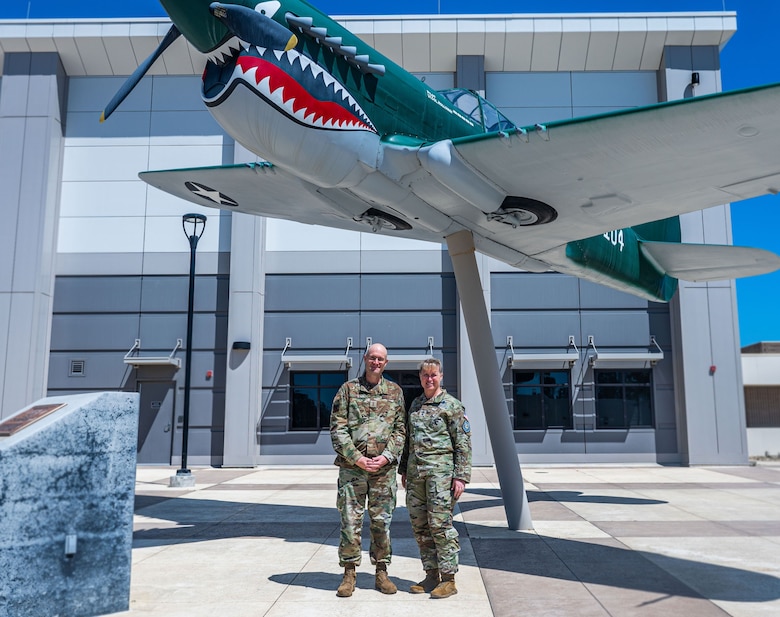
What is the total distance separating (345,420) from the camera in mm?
5461

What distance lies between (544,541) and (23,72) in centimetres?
2094

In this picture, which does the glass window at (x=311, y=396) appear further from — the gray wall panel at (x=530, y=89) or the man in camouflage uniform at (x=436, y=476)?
the man in camouflage uniform at (x=436, y=476)

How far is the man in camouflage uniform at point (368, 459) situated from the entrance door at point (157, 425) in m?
15.2

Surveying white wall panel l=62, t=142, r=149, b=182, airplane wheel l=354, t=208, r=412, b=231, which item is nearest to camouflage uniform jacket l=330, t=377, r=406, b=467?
airplane wheel l=354, t=208, r=412, b=231

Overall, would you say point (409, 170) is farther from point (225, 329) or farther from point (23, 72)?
point (23, 72)

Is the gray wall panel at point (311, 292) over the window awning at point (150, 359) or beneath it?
over

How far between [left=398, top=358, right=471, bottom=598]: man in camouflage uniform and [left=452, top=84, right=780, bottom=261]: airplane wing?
8.11 feet

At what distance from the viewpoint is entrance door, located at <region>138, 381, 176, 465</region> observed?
19.1 meters

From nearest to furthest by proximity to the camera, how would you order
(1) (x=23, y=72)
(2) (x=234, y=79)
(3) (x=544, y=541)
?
(2) (x=234, y=79) < (3) (x=544, y=541) < (1) (x=23, y=72)

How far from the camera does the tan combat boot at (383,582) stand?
536 cm

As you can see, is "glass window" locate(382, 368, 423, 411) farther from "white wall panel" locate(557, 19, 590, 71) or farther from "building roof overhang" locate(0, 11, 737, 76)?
"white wall panel" locate(557, 19, 590, 71)

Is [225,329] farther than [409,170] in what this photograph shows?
Yes

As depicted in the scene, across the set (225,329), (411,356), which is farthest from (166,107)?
(411,356)

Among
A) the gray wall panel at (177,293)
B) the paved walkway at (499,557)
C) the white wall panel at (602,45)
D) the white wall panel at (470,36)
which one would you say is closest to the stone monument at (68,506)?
the paved walkway at (499,557)
